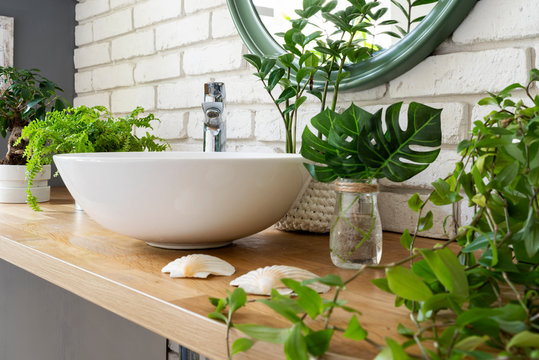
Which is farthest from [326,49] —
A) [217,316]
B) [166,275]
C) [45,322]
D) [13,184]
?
[45,322]

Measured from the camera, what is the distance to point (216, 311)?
50 centimetres

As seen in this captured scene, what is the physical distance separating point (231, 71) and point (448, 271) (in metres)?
1.04

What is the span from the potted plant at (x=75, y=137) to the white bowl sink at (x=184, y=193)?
381mm

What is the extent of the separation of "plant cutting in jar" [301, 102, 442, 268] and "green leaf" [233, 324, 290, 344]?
32 cm

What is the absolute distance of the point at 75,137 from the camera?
46.6 inches

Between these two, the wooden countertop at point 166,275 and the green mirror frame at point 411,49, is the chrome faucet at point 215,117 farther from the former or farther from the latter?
the wooden countertop at point 166,275

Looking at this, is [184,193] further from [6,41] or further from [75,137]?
[6,41]

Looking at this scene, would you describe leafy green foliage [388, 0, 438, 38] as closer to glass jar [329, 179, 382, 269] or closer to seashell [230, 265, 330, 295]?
glass jar [329, 179, 382, 269]

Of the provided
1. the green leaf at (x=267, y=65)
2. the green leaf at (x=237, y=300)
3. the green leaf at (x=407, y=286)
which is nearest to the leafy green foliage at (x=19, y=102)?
the green leaf at (x=267, y=65)

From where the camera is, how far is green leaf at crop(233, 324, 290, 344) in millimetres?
394

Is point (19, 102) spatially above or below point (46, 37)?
below

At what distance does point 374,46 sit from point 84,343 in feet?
3.94

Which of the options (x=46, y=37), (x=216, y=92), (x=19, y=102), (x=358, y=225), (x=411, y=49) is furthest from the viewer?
(x=46, y=37)

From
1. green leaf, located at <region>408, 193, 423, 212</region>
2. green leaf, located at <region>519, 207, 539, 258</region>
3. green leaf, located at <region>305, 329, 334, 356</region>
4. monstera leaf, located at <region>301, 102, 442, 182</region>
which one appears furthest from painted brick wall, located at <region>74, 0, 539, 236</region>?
green leaf, located at <region>305, 329, 334, 356</region>
